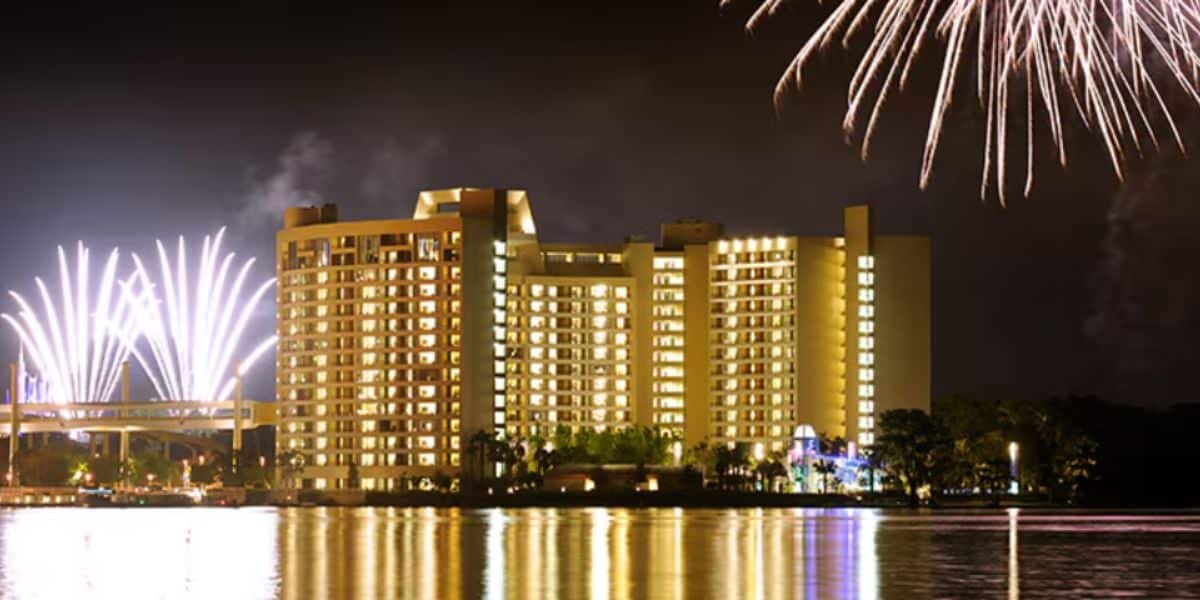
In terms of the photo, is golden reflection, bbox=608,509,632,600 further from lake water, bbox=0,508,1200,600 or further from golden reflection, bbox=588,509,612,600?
golden reflection, bbox=588,509,612,600

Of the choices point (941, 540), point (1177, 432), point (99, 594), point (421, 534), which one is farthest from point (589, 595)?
point (1177, 432)

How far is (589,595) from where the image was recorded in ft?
187

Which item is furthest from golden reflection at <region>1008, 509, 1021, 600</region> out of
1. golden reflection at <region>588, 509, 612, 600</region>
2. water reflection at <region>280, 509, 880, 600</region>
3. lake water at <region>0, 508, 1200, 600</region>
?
golden reflection at <region>588, 509, 612, 600</region>

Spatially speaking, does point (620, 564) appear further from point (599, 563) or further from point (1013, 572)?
point (1013, 572)

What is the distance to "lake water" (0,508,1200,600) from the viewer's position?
59125 mm

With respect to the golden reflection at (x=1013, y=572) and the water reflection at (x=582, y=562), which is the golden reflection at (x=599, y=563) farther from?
the golden reflection at (x=1013, y=572)

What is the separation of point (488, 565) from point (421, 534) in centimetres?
3493

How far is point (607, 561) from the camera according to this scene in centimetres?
7519

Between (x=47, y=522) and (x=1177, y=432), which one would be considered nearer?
(x=47, y=522)

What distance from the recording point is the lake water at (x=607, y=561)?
5912 cm

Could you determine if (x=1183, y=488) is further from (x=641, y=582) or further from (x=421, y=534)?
(x=641, y=582)

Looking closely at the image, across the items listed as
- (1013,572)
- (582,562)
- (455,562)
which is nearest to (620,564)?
(582,562)

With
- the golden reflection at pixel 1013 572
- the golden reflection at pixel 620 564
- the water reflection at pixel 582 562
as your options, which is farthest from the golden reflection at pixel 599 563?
the golden reflection at pixel 1013 572

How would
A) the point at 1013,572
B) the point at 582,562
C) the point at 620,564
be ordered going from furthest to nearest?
the point at 582,562 → the point at 620,564 → the point at 1013,572
